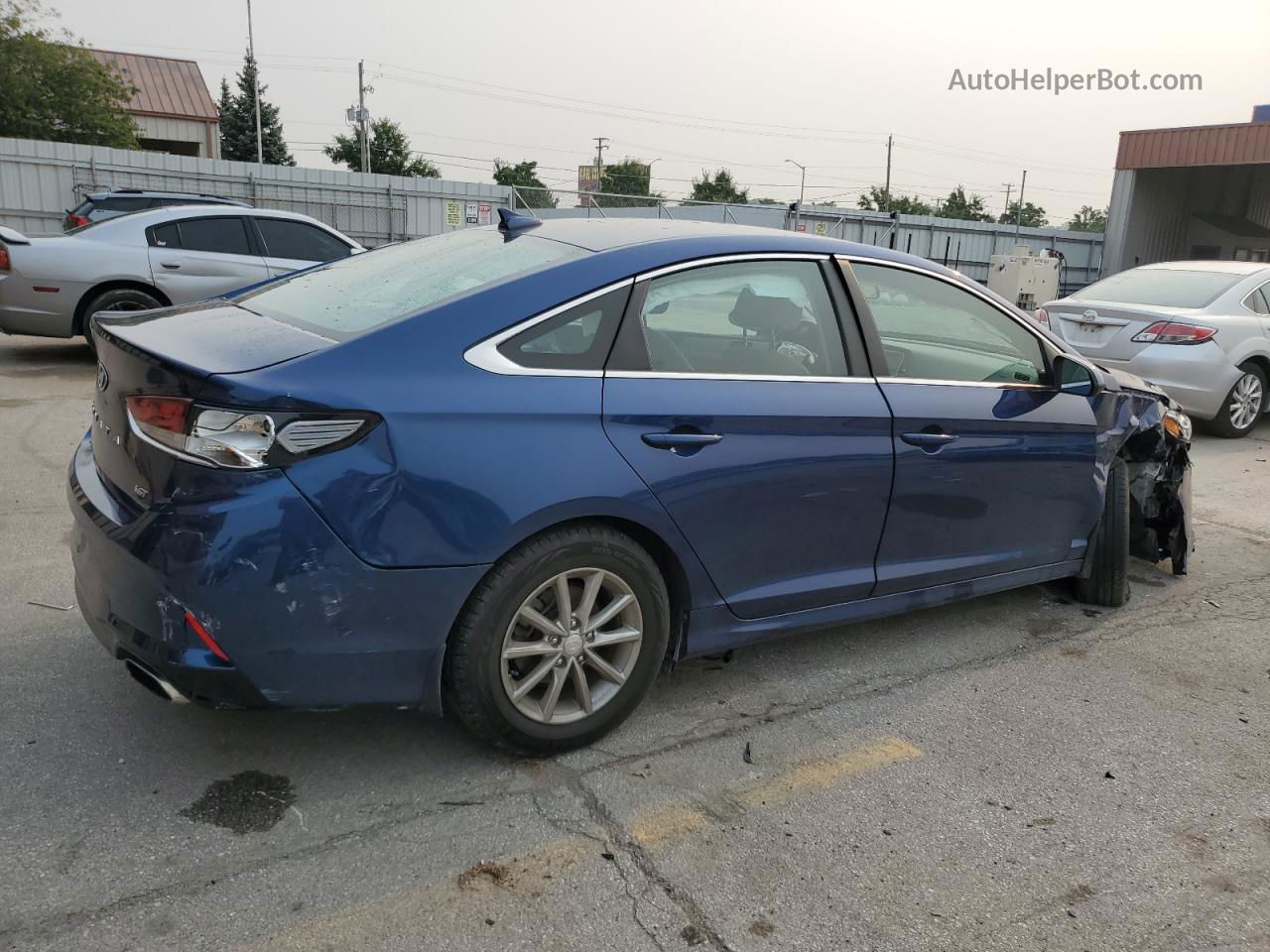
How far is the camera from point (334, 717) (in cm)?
316

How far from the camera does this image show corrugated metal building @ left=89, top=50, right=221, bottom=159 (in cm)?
4716

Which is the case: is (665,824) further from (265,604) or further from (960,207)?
(960,207)

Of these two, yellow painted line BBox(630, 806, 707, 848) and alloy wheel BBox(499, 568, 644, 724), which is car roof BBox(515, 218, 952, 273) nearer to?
alloy wheel BBox(499, 568, 644, 724)

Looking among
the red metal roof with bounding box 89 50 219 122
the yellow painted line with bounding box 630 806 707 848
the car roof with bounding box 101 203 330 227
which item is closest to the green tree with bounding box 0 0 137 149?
the red metal roof with bounding box 89 50 219 122

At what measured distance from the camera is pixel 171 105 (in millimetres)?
47531

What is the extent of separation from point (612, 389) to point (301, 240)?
791cm

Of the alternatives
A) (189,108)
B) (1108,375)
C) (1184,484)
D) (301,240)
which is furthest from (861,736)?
(189,108)

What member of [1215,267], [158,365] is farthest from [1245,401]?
[158,365]

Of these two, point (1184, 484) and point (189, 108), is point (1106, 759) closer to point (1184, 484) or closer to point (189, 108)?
point (1184, 484)

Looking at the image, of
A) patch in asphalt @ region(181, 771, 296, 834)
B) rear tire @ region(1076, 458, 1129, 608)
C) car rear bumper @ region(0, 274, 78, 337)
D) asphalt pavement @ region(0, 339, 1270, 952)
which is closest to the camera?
asphalt pavement @ region(0, 339, 1270, 952)

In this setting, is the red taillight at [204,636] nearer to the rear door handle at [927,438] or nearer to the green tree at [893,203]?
the rear door handle at [927,438]

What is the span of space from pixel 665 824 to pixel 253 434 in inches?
59.4

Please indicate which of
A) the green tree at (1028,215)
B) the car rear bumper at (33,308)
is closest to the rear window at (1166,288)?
the car rear bumper at (33,308)

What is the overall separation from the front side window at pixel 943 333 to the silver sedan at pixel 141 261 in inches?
285
